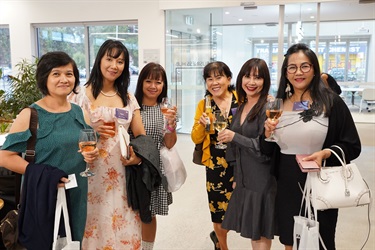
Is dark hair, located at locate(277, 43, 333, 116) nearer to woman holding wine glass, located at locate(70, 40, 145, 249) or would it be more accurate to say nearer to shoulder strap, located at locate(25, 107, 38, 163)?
woman holding wine glass, located at locate(70, 40, 145, 249)

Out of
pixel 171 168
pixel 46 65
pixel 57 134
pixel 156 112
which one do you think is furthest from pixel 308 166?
pixel 46 65

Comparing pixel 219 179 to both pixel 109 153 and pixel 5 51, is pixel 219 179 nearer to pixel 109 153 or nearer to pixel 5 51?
pixel 109 153

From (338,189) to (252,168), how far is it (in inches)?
23.1

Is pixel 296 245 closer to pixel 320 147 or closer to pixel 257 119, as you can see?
pixel 320 147

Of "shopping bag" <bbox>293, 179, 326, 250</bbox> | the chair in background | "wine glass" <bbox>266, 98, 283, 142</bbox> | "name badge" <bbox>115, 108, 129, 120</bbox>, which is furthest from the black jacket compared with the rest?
the chair in background

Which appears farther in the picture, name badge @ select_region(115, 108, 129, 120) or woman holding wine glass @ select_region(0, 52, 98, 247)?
name badge @ select_region(115, 108, 129, 120)

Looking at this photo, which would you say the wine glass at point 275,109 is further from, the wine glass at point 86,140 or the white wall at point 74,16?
the white wall at point 74,16

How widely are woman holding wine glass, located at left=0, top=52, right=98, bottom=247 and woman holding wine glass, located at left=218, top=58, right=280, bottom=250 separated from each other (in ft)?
2.81

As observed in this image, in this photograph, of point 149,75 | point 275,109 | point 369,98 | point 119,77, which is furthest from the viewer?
point 369,98

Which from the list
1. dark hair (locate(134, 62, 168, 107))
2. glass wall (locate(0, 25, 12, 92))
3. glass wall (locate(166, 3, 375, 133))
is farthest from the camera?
glass wall (locate(0, 25, 12, 92))

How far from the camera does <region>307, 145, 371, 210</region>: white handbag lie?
1758 mm

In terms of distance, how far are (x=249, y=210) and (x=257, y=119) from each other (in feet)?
1.91

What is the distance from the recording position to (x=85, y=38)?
8273 mm

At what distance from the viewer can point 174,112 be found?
2316mm
